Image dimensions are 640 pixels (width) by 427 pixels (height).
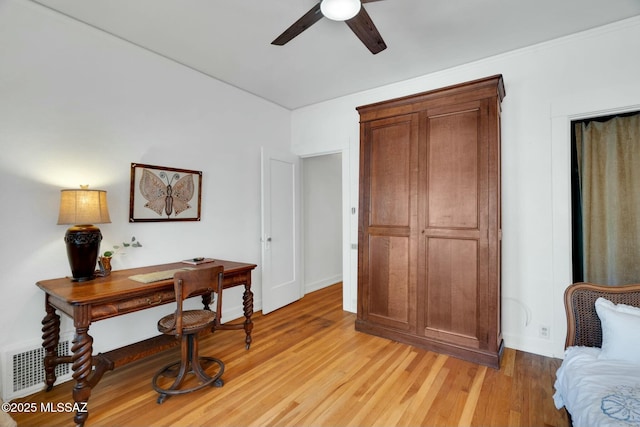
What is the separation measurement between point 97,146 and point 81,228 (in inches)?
30.5

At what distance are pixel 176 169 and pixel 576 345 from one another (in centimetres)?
349

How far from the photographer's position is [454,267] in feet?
8.73

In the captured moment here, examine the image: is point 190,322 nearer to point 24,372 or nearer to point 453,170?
point 24,372

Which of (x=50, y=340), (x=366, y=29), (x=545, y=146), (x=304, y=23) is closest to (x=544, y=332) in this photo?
(x=545, y=146)

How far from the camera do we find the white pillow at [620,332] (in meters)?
1.57

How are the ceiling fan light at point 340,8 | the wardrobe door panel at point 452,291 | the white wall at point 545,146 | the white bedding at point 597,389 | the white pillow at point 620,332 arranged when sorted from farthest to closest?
the wardrobe door panel at point 452,291 → the white wall at point 545,146 → the ceiling fan light at point 340,8 → the white pillow at point 620,332 → the white bedding at point 597,389

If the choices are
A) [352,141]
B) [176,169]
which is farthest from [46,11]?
[352,141]

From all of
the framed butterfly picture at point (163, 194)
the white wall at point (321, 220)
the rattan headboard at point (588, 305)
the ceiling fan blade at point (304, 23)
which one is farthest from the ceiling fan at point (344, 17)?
the white wall at point (321, 220)

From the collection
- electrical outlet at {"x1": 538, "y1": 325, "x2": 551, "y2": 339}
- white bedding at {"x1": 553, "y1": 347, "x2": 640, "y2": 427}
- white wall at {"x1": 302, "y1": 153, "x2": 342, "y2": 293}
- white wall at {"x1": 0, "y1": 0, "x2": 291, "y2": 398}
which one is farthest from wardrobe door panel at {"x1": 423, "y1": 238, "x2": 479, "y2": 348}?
white wall at {"x1": 302, "y1": 153, "x2": 342, "y2": 293}

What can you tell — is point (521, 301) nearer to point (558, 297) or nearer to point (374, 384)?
point (558, 297)

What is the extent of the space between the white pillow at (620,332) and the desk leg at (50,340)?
350cm

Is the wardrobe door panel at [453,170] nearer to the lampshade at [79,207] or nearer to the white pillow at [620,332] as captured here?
the white pillow at [620,332]

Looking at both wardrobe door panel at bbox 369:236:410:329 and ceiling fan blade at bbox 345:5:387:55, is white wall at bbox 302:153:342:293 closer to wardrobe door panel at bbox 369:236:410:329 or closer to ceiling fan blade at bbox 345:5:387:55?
wardrobe door panel at bbox 369:236:410:329

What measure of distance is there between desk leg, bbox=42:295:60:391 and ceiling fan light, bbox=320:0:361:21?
2.70 metres
